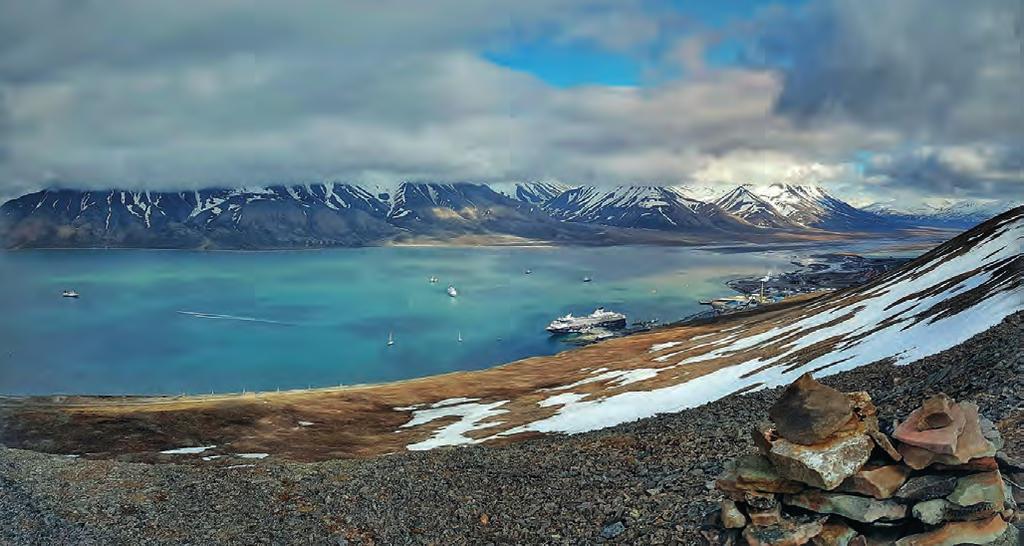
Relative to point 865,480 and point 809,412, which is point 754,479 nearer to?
point 809,412

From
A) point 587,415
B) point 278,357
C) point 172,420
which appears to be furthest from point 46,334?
point 587,415

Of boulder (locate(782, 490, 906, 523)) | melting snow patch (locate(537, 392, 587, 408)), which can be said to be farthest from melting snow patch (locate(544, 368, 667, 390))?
Answer: boulder (locate(782, 490, 906, 523))

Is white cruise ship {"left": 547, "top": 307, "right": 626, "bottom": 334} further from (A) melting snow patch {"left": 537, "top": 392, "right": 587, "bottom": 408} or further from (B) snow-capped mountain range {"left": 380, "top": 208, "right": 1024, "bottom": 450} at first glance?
(A) melting snow patch {"left": 537, "top": 392, "right": 587, "bottom": 408}

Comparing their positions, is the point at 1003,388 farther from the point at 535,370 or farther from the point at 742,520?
the point at 535,370

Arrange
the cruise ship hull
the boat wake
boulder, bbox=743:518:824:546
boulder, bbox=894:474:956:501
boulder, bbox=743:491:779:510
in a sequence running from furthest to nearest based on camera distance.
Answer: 1. the boat wake
2. the cruise ship hull
3. boulder, bbox=743:491:779:510
4. boulder, bbox=743:518:824:546
5. boulder, bbox=894:474:956:501

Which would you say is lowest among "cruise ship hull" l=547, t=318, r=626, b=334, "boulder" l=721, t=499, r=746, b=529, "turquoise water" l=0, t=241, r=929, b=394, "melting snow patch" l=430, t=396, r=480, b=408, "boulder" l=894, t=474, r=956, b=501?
"turquoise water" l=0, t=241, r=929, b=394

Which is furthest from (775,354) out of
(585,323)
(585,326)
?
(585,323)
